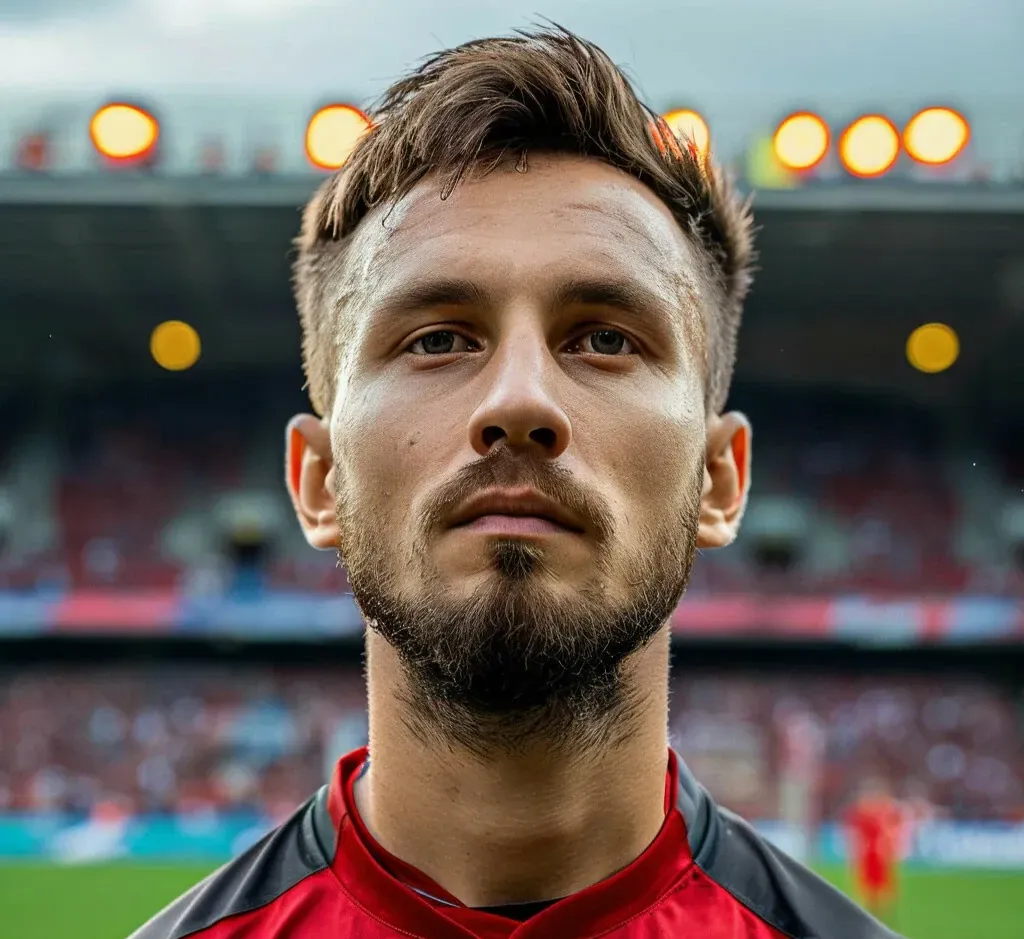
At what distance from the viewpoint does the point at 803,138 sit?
37.0 feet

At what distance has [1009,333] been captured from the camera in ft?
53.5

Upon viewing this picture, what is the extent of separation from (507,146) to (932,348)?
1633cm

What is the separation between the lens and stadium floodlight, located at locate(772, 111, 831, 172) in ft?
37.0

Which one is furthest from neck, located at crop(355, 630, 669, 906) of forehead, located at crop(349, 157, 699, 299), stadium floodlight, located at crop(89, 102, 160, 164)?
stadium floodlight, located at crop(89, 102, 160, 164)

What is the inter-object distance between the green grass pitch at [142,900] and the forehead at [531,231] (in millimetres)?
9204

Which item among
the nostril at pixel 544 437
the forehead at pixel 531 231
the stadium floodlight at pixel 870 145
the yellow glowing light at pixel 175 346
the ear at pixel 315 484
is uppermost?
the forehead at pixel 531 231

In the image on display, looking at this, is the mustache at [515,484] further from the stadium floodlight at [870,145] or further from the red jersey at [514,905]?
the stadium floodlight at [870,145]

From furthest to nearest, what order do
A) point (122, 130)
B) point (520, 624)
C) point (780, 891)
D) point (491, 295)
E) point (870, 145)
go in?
point (870, 145) → point (122, 130) → point (780, 891) → point (491, 295) → point (520, 624)

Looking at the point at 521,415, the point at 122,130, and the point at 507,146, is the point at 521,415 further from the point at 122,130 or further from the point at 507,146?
the point at 122,130

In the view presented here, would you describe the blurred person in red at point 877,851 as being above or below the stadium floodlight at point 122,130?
below

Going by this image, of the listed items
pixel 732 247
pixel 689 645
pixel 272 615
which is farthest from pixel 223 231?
pixel 732 247

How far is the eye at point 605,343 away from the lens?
150cm

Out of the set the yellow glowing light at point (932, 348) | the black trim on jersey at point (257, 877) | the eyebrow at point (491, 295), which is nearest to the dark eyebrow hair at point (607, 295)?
the eyebrow at point (491, 295)

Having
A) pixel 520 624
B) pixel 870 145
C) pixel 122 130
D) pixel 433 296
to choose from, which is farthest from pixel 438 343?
pixel 870 145
